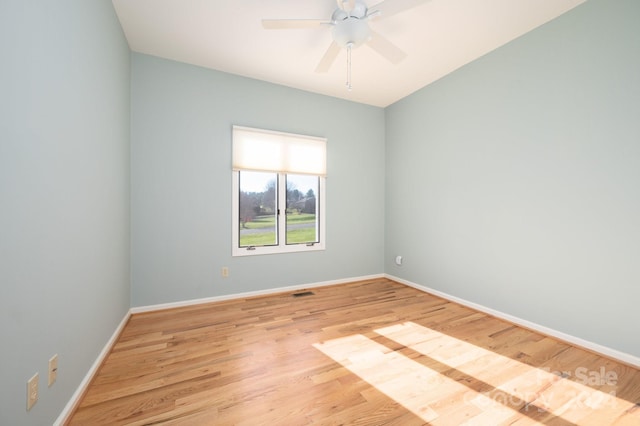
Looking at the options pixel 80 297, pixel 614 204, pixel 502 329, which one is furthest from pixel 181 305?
pixel 614 204

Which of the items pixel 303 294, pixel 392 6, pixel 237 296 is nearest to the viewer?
pixel 392 6

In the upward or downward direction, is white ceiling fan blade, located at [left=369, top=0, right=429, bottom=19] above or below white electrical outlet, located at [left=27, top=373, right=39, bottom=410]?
above

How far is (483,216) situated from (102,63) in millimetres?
3919

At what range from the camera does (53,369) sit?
126 cm

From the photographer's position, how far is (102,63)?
1.92 m

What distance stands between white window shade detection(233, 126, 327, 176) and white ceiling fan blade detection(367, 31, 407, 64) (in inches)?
65.6

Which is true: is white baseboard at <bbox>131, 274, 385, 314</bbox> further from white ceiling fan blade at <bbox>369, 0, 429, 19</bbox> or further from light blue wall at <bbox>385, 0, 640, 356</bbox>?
white ceiling fan blade at <bbox>369, 0, 429, 19</bbox>

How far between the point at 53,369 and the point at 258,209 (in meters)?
2.42

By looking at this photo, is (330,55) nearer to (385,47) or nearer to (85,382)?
(385,47)

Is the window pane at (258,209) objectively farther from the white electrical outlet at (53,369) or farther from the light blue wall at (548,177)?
the light blue wall at (548,177)

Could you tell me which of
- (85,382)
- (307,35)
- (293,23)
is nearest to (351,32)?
(293,23)

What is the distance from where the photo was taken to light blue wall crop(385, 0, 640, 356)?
1.94 m

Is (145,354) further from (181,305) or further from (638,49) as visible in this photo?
(638,49)

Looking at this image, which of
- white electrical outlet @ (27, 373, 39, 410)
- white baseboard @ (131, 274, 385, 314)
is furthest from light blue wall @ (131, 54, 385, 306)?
white electrical outlet @ (27, 373, 39, 410)
